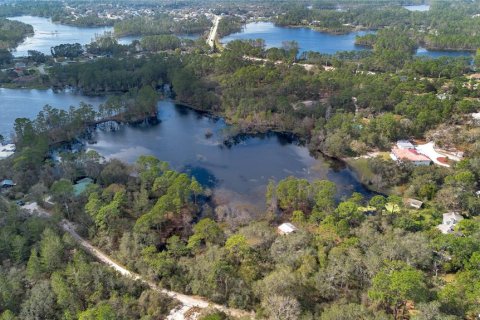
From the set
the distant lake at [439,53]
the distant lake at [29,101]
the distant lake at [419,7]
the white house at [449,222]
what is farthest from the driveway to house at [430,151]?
the distant lake at [419,7]

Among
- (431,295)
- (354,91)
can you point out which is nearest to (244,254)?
(431,295)

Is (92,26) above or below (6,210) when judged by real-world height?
above

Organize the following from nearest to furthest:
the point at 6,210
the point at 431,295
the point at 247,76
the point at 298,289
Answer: the point at 431,295 < the point at 298,289 < the point at 6,210 < the point at 247,76

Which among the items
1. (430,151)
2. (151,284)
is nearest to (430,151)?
(430,151)

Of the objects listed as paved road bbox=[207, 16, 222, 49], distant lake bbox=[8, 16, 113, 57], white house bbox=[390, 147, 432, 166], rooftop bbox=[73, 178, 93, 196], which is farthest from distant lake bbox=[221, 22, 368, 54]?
rooftop bbox=[73, 178, 93, 196]

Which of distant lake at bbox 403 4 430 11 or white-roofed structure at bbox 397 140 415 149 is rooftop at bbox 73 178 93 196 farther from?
distant lake at bbox 403 4 430 11

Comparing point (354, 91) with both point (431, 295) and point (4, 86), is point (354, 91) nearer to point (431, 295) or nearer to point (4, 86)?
point (431, 295)

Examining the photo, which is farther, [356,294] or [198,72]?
[198,72]
